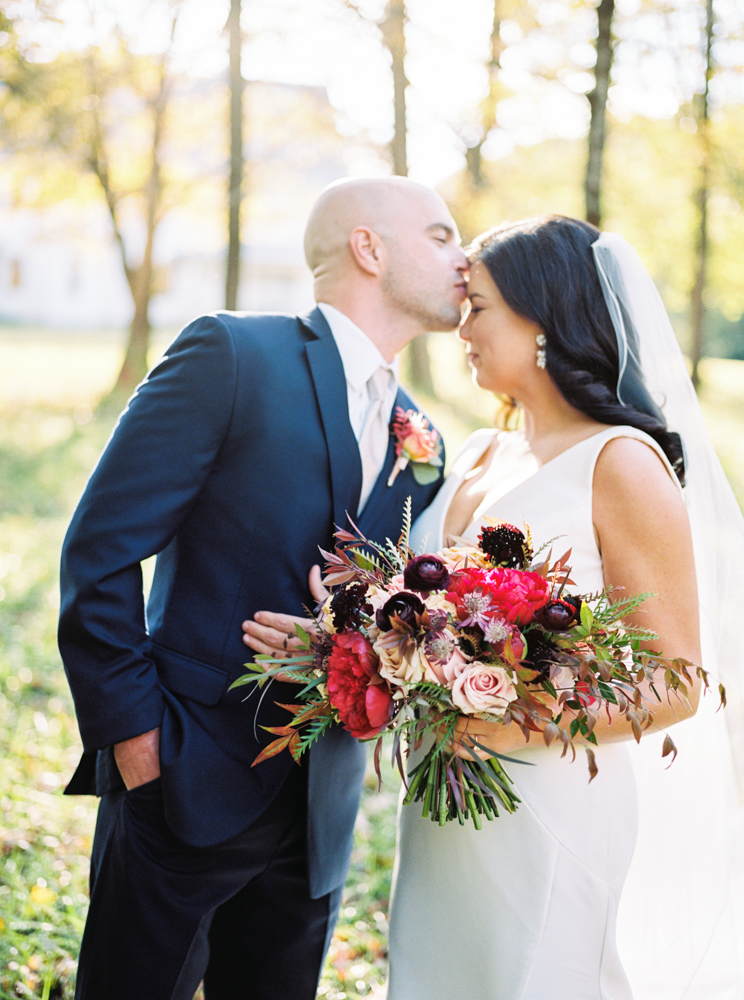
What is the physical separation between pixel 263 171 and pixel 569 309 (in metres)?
16.8

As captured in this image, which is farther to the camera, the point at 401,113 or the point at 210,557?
the point at 401,113

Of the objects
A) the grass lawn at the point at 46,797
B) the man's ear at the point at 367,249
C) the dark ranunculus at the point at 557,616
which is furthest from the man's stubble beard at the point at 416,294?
the grass lawn at the point at 46,797

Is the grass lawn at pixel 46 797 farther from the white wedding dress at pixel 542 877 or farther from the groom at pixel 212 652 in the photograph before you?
the white wedding dress at pixel 542 877

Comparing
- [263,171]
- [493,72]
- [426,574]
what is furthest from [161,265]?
[426,574]

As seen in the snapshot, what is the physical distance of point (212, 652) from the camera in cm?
252

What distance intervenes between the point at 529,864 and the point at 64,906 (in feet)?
7.59

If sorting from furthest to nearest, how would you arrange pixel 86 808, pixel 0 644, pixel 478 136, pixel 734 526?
pixel 478 136
pixel 0 644
pixel 86 808
pixel 734 526

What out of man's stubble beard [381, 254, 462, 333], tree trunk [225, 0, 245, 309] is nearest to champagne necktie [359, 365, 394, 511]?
man's stubble beard [381, 254, 462, 333]

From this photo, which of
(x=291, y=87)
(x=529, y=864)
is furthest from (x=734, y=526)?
(x=291, y=87)

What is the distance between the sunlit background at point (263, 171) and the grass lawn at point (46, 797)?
14mm

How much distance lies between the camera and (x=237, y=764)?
2486 mm

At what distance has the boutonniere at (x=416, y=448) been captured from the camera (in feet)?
9.51

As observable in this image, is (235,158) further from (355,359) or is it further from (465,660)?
(465,660)

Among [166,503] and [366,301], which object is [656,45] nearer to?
[366,301]
